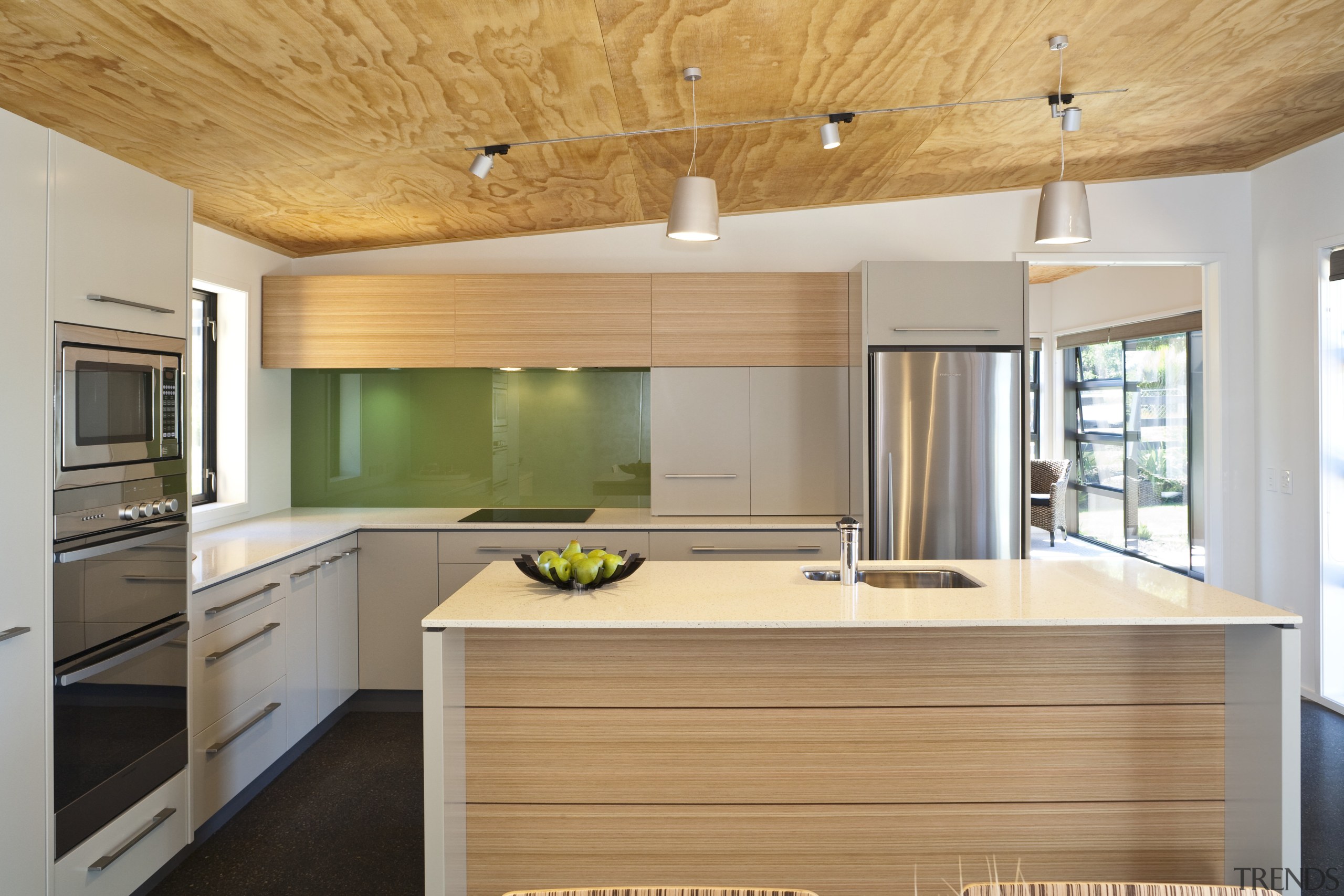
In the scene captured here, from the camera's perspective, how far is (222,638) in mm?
2840

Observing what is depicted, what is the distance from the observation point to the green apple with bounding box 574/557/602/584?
2385 mm

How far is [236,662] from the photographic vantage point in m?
2.93

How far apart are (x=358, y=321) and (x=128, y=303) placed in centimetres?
203

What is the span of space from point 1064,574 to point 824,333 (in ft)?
6.33

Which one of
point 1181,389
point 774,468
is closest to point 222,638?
point 774,468

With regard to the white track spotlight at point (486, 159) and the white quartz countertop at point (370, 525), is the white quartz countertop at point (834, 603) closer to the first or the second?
the white quartz countertop at point (370, 525)

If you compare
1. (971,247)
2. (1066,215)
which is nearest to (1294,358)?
(971,247)

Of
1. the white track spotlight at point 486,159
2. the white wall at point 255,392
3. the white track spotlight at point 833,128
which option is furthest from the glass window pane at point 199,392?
the white track spotlight at point 833,128

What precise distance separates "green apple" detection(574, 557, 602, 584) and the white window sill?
2.24 m

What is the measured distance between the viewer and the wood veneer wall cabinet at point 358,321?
4281 mm

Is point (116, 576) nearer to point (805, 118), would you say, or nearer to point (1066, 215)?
point (805, 118)

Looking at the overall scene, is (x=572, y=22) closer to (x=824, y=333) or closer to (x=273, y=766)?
(x=824, y=333)

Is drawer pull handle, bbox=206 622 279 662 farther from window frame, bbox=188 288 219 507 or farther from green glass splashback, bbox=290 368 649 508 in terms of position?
green glass splashback, bbox=290 368 649 508

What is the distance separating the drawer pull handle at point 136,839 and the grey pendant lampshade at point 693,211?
2.23 m
